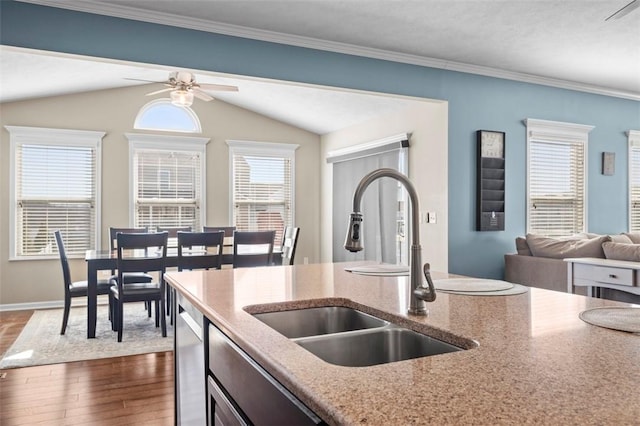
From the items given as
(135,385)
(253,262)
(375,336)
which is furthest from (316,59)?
(375,336)

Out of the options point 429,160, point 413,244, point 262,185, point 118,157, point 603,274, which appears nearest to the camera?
point 413,244

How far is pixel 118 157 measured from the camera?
21.4ft

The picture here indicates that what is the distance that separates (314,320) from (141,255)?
11.5 feet

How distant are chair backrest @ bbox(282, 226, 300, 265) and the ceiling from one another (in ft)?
5.66

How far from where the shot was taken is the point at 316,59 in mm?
4309

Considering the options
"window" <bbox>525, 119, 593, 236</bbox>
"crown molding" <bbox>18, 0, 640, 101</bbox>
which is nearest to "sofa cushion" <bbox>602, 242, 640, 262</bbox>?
"window" <bbox>525, 119, 593, 236</bbox>

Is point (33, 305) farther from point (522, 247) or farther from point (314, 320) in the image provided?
point (522, 247)

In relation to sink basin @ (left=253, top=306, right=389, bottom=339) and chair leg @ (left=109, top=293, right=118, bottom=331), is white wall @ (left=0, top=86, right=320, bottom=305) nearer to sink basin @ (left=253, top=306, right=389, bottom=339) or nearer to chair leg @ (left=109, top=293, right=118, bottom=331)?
chair leg @ (left=109, top=293, right=118, bottom=331)

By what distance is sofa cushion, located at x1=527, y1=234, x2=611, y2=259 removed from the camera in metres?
4.29

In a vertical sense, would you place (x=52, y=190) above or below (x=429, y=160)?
below

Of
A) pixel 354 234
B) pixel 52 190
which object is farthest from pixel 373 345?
pixel 52 190

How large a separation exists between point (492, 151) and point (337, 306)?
13.2ft

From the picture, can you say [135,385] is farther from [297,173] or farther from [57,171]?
[297,173]

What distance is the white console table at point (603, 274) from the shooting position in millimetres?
3643
